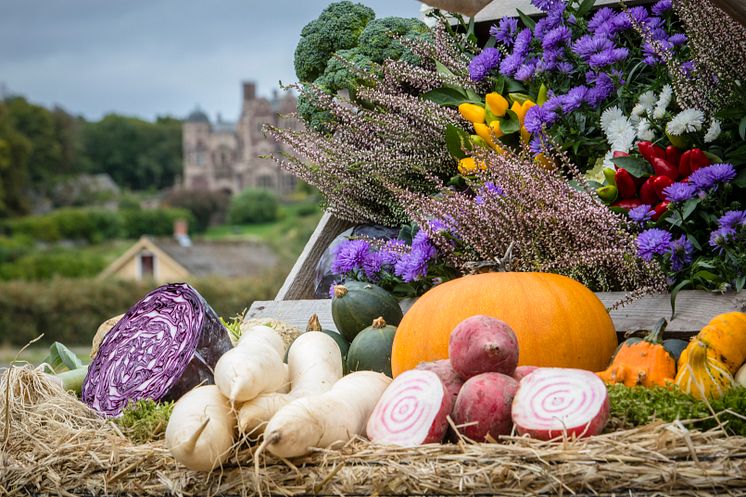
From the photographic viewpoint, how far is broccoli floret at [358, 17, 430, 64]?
140 inches

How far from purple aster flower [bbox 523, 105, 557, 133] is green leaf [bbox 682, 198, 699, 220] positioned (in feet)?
1.96

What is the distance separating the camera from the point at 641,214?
8.32 ft

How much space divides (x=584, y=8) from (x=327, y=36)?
1143 millimetres

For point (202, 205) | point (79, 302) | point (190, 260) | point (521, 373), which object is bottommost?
point (202, 205)

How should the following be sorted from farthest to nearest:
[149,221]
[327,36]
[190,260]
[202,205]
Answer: [202,205]
[149,221]
[190,260]
[327,36]

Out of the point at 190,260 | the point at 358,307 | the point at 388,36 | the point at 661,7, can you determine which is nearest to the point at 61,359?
the point at 358,307

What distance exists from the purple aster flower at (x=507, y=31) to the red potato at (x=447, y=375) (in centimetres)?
175

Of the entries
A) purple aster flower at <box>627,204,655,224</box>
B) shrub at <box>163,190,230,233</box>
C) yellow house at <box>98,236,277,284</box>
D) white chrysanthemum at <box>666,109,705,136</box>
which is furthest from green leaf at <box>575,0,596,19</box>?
shrub at <box>163,190,230,233</box>

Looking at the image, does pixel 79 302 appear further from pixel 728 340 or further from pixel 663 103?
pixel 728 340

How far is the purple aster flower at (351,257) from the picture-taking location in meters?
3.00

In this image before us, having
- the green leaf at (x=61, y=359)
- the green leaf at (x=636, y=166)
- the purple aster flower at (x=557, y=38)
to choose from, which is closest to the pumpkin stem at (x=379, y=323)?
the green leaf at (x=636, y=166)

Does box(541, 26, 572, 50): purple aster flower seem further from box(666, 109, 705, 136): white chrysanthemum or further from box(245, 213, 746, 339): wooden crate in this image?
box(245, 213, 746, 339): wooden crate

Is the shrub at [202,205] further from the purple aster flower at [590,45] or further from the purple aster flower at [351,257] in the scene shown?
the purple aster flower at [590,45]

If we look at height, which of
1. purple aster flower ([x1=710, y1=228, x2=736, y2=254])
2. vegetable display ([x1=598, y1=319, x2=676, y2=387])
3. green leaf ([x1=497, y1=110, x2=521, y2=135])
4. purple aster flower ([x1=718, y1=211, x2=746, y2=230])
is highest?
green leaf ([x1=497, y1=110, x2=521, y2=135])
